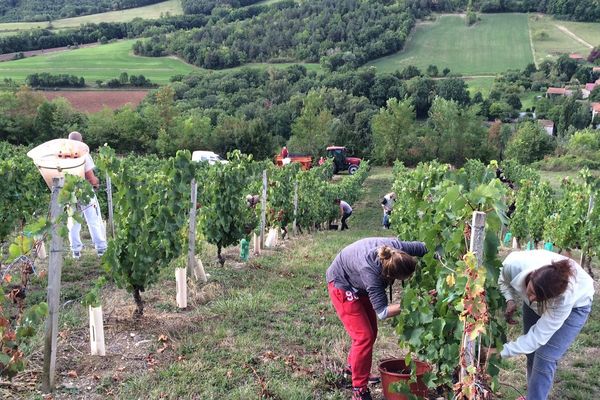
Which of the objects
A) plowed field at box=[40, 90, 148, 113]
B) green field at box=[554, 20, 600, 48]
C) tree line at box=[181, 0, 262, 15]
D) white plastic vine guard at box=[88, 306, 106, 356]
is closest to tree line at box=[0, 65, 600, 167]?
plowed field at box=[40, 90, 148, 113]

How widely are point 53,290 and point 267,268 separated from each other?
4.48m

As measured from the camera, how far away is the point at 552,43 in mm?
73562

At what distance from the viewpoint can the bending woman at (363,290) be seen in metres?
3.87

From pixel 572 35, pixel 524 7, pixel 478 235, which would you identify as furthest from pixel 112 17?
pixel 478 235

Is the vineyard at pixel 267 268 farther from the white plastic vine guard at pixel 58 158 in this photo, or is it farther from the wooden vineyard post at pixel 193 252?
the white plastic vine guard at pixel 58 158

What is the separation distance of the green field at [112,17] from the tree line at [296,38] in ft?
35.5

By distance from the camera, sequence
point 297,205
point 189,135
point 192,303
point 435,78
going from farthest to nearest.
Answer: point 435,78
point 189,135
point 297,205
point 192,303

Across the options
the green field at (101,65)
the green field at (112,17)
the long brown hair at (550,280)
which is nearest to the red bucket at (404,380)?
the long brown hair at (550,280)

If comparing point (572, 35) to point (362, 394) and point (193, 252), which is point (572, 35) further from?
point (362, 394)

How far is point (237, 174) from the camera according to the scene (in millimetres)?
8336

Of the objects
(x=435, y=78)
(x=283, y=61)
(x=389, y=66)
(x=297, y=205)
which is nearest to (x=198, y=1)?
(x=283, y=61)

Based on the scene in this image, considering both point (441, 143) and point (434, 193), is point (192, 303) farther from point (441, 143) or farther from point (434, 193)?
point (441, 143)

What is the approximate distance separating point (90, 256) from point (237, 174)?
2568mm

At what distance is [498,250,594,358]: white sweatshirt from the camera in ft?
11.6
